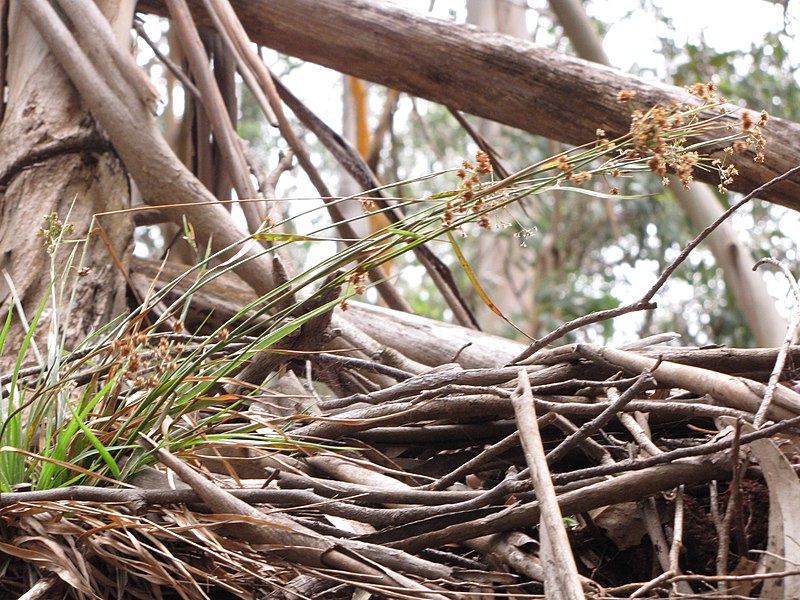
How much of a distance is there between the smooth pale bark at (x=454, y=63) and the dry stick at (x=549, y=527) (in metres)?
0.97

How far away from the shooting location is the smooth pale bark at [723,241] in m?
2.46

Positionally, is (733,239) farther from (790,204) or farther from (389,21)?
(389,21)

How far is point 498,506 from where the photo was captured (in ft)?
2.27

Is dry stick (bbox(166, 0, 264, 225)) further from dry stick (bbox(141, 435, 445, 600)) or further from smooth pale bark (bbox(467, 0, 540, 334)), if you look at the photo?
smooth pale bark (bbox(467, 0, 540, 334))

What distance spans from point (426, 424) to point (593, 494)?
0.24 metres

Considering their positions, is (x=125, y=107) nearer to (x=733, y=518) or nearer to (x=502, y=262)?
(x=733, y=518)

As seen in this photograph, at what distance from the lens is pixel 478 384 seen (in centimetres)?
81

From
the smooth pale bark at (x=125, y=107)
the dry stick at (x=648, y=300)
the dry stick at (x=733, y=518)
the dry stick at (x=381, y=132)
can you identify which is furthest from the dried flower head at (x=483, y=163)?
the dry stick at (x=381, y=132)

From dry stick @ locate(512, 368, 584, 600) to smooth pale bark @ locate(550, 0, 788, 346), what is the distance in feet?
6.42

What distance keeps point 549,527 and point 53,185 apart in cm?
108

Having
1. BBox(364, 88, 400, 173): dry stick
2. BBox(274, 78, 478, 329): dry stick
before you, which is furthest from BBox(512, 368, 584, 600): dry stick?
BBox(364, 88, 400, 173): dry stick

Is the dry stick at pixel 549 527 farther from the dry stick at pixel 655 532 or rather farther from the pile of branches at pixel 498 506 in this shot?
the dry stick at pixel 655 532

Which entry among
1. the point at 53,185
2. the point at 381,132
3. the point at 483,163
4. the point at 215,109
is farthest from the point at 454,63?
the point at 381,132

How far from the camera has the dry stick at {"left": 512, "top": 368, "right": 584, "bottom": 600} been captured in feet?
1.65
